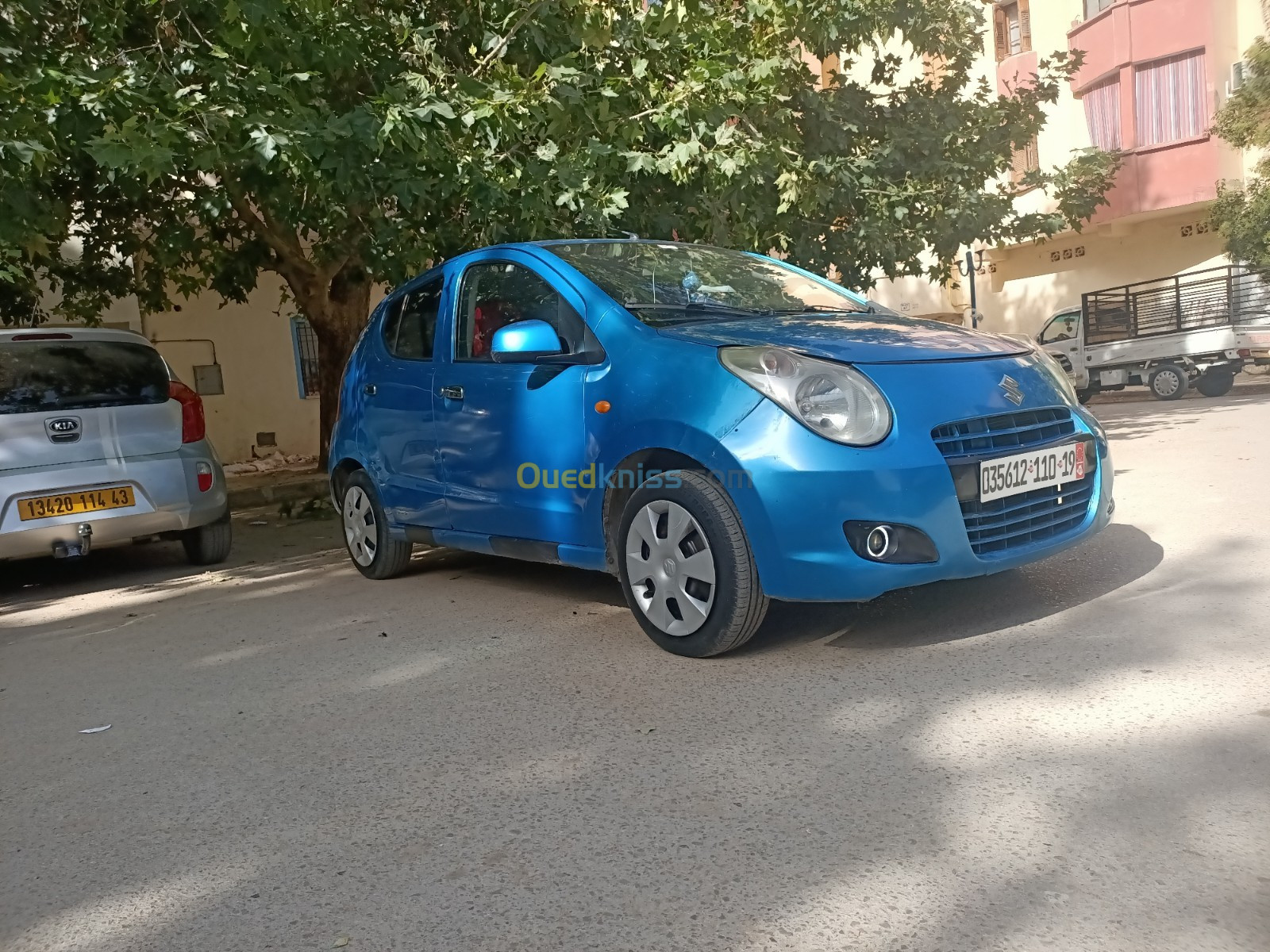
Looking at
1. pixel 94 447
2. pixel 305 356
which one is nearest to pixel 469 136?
pixel 94 447

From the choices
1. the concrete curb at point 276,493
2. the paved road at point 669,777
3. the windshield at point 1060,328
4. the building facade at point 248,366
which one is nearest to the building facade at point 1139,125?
the windshield at point 1060,328

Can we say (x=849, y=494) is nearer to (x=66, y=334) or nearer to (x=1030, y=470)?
(x=1030, y=470)

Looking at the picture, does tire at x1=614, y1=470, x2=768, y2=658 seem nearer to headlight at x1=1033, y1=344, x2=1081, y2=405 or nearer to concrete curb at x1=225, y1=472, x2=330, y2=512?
headlight at x1=1033, y1=344, x2=1081, y2=405

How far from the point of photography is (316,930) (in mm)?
2557

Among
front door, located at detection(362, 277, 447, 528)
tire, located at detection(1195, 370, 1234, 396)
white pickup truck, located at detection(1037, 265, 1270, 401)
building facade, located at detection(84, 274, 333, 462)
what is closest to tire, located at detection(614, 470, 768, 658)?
front door, located at detection(362, 277, 447, 528)

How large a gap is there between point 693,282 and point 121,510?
393 centimetres

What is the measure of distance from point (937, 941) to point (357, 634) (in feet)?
11.8

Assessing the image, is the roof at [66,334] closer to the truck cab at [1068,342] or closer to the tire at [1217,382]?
the tire at [1217,382]

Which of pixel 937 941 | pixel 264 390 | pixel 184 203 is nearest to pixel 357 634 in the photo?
pixel 937 941

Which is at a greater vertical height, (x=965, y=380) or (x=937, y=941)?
(x=965, y=380)

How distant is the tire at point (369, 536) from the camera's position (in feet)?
21.5

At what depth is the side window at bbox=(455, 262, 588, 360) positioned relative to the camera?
5051mm

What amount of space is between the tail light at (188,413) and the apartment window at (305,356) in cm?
1148

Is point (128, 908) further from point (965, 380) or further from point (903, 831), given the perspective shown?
point (965, 380)
